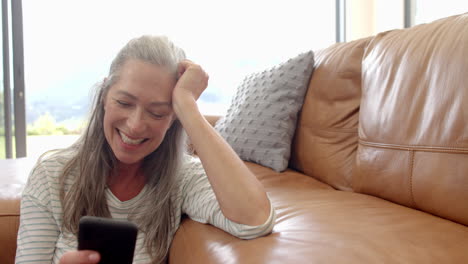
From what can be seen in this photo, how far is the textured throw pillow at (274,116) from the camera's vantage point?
141cm

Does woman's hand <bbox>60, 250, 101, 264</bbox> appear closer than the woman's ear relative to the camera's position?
Yes

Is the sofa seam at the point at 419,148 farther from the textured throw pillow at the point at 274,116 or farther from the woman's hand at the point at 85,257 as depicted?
the woman's hand at the point at 85,257

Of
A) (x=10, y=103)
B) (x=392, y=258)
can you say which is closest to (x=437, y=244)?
(x=392, y=258)

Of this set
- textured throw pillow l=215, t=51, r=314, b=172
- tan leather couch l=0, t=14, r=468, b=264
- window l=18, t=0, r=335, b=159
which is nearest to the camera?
tan leather couch l=0, t=14, r=468, b=264

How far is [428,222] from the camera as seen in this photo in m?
0.74

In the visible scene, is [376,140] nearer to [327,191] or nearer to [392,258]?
[327,191]

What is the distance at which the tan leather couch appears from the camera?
2.01 feet

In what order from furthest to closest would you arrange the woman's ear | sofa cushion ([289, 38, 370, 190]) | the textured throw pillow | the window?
the window < the textured throw pillow < sofa cushion ([289, 38, 370, 190]) < the woman's ear

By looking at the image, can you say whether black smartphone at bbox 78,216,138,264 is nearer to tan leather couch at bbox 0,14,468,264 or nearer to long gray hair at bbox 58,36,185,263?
tan leather couch at bbox 0,14,468,264

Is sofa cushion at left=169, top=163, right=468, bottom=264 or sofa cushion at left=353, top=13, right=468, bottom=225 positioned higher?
sofa cushion at left=353, top=13, right=468, bottom=225

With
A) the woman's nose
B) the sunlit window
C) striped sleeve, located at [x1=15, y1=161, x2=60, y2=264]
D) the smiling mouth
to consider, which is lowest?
striped sleeve, located at [x1=15, y1=161, x2=60, y2=264]

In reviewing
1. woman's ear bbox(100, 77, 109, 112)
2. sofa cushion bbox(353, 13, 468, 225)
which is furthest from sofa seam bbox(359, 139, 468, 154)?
woman's ear bbox(100, 77, 109, 112)

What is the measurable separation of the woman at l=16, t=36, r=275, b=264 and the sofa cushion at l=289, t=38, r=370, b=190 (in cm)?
53

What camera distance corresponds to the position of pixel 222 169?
75cm
